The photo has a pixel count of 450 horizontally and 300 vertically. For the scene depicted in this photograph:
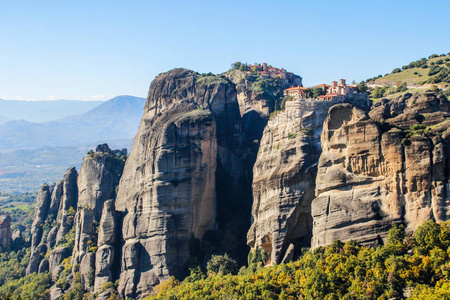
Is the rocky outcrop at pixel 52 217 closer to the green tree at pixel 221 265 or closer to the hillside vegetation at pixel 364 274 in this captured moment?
the green tree at pixel 221 265

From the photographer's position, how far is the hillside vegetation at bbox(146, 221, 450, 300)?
41.9 meters

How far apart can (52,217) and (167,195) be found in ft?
96.8

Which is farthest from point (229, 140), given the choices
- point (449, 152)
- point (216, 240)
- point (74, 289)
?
Answer: point (449, 152)

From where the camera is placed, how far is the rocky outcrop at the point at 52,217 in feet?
280

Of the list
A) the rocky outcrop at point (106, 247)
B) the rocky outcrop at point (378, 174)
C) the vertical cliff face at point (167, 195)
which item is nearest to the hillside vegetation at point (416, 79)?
the vertical cliff face at point (167, 195)

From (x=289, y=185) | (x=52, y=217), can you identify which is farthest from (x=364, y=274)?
(x=52, y=217)

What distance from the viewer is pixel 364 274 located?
148ft

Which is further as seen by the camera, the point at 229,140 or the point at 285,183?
the point at 229,140

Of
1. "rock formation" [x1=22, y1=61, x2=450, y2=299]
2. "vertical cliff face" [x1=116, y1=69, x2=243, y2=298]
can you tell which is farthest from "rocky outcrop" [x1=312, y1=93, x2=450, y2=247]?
"vertical cliff face" [x1=116, y1=69, x2=243, y2=298]

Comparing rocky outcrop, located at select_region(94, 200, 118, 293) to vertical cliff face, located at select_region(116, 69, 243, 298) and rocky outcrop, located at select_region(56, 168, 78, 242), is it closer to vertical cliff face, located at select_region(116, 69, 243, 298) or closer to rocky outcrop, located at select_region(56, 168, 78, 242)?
vertical cliff face, located at select_region(116, 69, 243, 298)

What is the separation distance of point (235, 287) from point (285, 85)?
55081mm

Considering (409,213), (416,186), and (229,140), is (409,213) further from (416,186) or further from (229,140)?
(229,140)

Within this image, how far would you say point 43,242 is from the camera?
87938mm

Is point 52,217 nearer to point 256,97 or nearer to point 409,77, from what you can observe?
point 256,97
